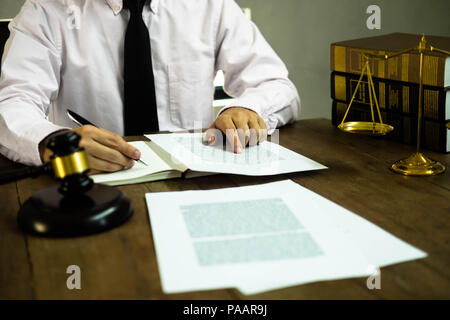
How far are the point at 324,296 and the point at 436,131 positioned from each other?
73 centimetres

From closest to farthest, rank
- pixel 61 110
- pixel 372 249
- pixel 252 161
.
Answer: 1. pixel 372 249
2. pixel 252 161
3. pixel 61 110

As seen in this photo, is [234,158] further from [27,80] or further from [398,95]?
[27,80]

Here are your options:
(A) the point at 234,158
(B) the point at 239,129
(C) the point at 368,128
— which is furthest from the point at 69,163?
(C) the point at 368,128

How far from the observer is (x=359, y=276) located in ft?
1.93

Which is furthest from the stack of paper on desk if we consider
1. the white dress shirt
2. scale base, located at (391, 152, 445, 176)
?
the white dress shirt

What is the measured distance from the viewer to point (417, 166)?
1.00 m

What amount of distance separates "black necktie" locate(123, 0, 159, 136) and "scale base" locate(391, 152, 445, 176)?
79 cm

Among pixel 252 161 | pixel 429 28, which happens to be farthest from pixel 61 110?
pixel 429 28

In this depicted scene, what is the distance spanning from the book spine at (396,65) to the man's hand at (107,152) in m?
0.61

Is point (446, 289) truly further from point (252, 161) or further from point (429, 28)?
point (429, 28)

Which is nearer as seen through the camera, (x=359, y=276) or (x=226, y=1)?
(x=359, y=276)

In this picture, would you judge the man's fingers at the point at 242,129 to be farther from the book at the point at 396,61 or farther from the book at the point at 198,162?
the book at the point at 396,61

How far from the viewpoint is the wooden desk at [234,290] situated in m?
0.57

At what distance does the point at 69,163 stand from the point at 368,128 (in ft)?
2.11
